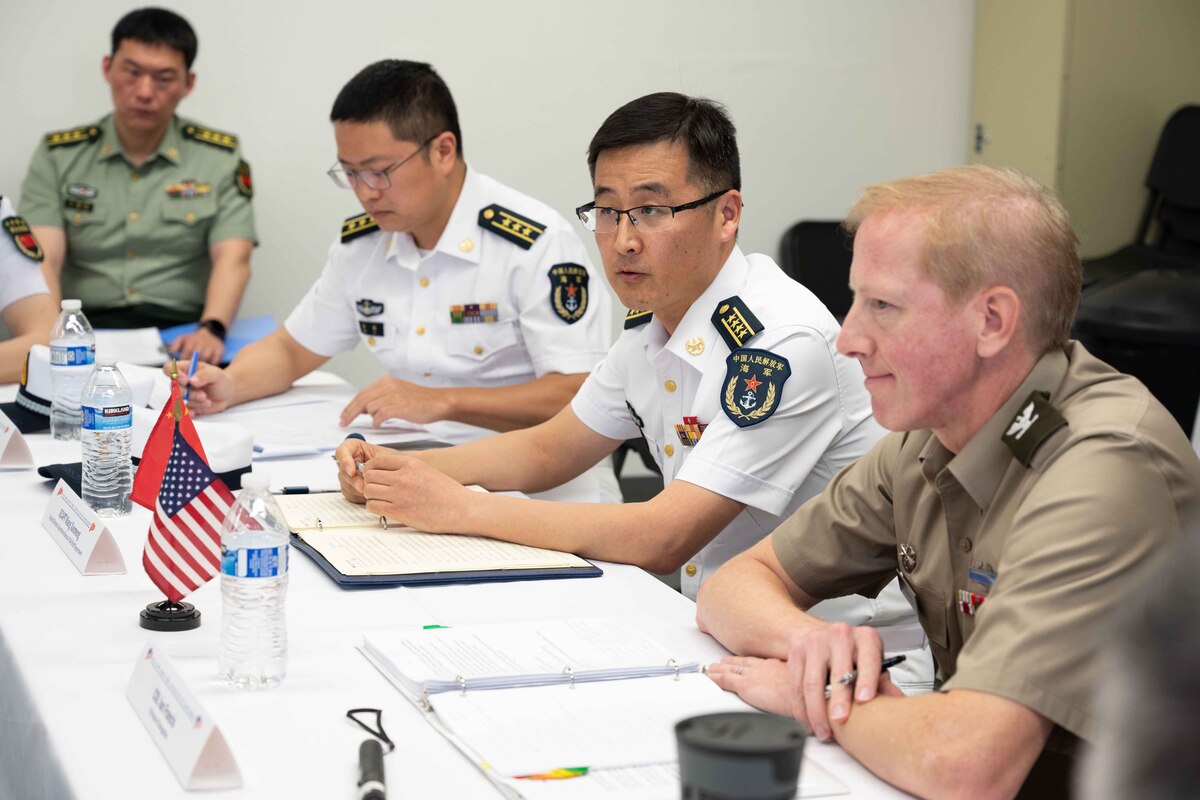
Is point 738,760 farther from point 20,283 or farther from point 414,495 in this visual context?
point 20,283

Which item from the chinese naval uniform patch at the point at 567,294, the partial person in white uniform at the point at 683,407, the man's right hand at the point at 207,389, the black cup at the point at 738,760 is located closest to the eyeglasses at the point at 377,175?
the chinese naval uniform patch at the point at 567,294

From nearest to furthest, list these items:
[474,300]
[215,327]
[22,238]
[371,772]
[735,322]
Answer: [371,772]
[735,322]
[474,300]
[22,238]
[215,327]

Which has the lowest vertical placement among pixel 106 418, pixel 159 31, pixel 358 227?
pixel 106 418

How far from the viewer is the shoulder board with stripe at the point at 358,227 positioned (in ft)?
10.4

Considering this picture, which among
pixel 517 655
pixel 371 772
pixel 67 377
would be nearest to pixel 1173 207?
pixel 67 377

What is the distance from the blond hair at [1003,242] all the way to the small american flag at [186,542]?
2.72 feet

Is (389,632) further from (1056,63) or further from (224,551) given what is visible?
(1056,63)

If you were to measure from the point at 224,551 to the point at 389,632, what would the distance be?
0.23 metres

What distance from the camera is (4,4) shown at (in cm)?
432

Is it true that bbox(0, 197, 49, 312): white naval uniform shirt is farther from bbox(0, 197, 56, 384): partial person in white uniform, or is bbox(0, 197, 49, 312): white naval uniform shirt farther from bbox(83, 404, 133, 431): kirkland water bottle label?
bbox(83, 404, 133, 431): kirkland water bottle label

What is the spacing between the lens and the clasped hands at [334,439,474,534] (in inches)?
75.4

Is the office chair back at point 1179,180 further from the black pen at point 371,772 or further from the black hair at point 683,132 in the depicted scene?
the black pen at point 371,772

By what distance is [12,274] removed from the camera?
347 cm

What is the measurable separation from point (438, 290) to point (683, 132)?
1.11 meters
